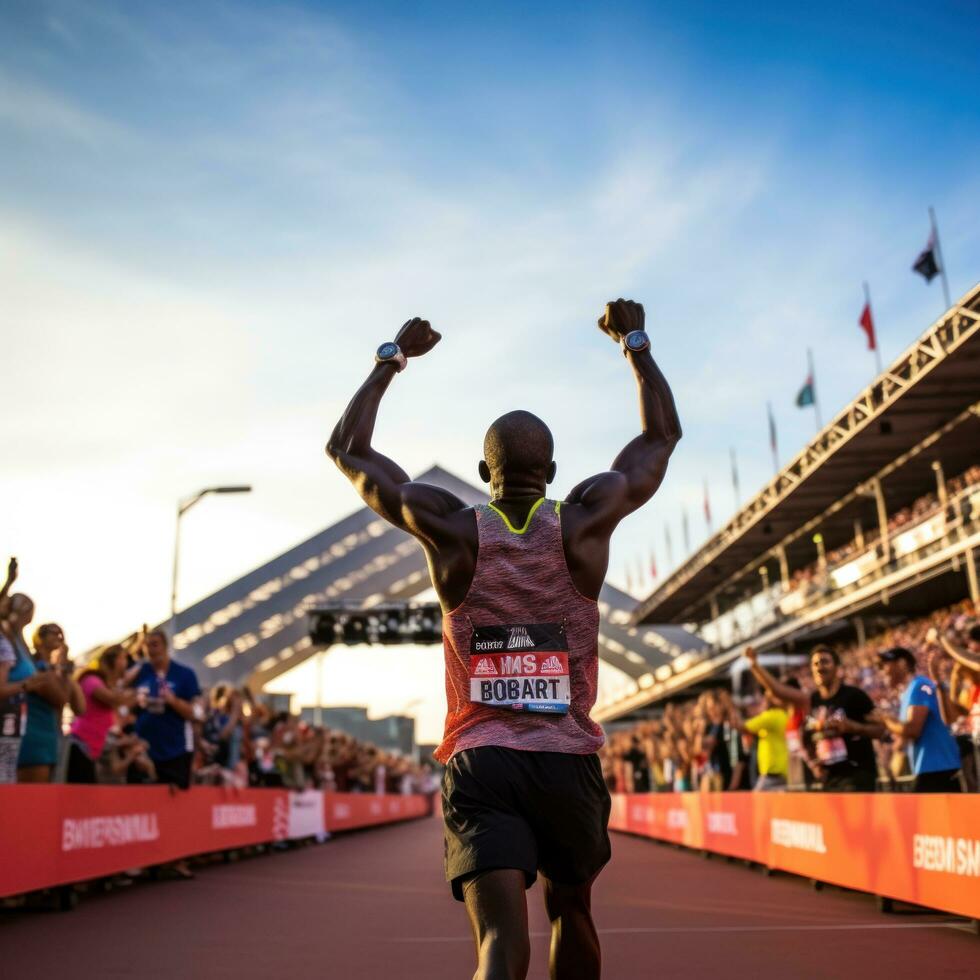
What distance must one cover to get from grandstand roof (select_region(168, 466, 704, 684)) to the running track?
131ft

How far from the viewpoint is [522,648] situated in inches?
127

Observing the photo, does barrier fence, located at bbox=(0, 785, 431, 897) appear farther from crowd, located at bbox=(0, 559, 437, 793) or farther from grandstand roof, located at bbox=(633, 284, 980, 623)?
grandstand roof, located at bbox=(633, 284, 980, 623)

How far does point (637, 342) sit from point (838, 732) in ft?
22.5

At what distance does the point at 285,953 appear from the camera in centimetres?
671

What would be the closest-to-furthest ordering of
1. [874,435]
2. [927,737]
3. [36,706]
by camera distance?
[927,737], [36,706], [874,435]

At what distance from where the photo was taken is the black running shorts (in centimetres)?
309

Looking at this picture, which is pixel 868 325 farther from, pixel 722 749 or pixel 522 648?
pixel 522 648

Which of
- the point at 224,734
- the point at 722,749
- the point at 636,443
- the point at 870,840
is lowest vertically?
the point at 870,840

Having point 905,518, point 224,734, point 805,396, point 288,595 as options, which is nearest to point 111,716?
point 224,734

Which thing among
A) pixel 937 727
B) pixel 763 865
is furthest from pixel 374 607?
pixel 937 727

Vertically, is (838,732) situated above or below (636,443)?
below

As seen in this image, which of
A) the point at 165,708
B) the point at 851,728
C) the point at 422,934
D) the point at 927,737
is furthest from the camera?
the point at 165,708

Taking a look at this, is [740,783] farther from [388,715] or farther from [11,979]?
[388,715]

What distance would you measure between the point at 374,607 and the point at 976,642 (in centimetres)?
3005
